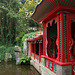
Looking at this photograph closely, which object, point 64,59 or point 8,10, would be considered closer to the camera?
point 64,59

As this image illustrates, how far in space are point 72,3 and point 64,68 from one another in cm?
247

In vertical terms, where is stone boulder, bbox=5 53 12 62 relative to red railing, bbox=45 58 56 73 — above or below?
below

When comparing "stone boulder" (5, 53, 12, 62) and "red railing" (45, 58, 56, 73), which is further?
"stone boulder" (5, 53, 12, 62)

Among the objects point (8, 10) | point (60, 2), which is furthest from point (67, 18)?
point (8, 10)

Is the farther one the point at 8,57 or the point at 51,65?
the point at 8,57

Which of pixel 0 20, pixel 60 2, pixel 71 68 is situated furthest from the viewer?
pixel 0 20

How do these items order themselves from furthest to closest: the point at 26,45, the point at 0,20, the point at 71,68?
1. the point at 0,20
2. the point at 26,45
3. the point at 71,68

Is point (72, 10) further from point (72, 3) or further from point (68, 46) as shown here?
point (68, 46)

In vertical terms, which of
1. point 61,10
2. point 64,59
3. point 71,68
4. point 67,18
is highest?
point 61,10

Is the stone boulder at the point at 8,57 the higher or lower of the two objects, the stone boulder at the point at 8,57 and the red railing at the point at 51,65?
the lower

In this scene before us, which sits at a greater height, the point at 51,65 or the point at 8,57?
the point at 51,65

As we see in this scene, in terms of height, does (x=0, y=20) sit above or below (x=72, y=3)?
above

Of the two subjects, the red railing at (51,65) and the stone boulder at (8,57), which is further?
the stone boulder at (8,57)

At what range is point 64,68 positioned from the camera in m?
3.66
